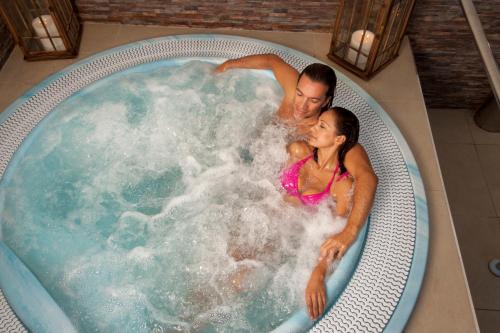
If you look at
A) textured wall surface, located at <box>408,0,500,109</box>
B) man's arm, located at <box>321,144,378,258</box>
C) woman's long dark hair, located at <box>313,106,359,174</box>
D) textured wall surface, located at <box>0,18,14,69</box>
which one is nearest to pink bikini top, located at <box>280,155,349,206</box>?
man's arm, located at <box>321,144,378,258</box>

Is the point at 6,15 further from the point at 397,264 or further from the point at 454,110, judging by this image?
the point at 454,110

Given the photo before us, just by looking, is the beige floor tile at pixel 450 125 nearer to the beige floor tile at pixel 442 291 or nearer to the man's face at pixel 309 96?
the beige floor tile at pixel 442 291

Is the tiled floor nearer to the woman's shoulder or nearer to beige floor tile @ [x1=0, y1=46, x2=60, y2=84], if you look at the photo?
the woman's shoulder

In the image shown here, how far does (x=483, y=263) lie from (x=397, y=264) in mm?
900

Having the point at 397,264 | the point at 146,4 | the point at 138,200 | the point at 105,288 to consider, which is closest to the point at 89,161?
the point at 138,200

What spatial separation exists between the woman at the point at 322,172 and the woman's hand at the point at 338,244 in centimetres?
1

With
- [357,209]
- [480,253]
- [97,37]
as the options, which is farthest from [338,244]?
[97,37]

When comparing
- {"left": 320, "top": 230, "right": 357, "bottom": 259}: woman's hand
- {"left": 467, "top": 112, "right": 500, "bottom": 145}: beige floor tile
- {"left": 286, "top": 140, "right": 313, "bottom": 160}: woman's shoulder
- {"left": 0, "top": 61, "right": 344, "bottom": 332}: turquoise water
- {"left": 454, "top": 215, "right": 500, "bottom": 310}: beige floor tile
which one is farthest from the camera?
{"left": 467, "top": 112, "right": 500, "bottom": 145}: beige floor tile

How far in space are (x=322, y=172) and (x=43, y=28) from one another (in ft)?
5.99

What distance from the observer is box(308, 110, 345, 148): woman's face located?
1602 millimetres

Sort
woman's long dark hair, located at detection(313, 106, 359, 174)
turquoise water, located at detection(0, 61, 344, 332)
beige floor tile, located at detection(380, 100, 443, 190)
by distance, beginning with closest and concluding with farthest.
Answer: woman's long dark hair, located at detection(313, 106, 359, 174)
turquoise water, located at detection(0, 61, 344, 332)
beige floor tile, located at detection(380, 100, 443, 190)

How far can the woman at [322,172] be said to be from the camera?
1613 mm

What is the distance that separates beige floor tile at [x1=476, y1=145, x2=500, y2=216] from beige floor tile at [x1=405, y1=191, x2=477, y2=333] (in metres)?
0.89

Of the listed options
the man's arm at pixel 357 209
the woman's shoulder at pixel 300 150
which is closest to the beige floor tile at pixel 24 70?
the woman's shoulder at pixel 300 150
